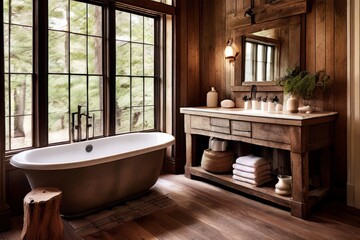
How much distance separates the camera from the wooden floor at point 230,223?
224cm

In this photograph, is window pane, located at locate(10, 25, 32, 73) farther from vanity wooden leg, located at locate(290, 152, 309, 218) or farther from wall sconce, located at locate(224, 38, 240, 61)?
vanity wooden leg, located at locate(290, 152, 309, 218)

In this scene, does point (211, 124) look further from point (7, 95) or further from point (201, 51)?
point (7, 95)

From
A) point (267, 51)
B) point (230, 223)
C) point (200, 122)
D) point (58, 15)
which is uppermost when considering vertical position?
point (58, 15)

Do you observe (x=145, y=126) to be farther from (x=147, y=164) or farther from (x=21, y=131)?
(x=21, y=131)

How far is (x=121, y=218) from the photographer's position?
2545 mm

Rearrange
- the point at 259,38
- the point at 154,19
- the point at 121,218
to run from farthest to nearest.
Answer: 1. the point at 154,19
2. the point at 259,38
3. the point at 121,218

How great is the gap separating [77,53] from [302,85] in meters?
2.46

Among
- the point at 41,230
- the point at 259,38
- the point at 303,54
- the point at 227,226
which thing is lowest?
the point at 227,226

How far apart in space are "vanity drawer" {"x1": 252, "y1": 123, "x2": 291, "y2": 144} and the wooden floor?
698mm

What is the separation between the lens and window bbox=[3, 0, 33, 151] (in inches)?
105

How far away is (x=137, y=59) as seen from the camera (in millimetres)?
3736

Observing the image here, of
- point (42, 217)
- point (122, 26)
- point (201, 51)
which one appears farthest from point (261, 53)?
point (42, 217)

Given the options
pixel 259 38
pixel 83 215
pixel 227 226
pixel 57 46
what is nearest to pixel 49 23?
pixel 57 46

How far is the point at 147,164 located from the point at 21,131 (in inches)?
51.2
